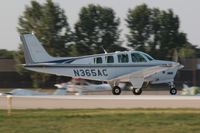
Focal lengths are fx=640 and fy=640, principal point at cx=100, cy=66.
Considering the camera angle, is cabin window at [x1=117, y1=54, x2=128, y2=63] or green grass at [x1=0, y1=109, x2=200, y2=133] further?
cabin window at [x1=117, y1=54, x2=128, y2=63]

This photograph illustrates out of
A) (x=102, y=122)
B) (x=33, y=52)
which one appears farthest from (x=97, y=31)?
(x=102, y=122)

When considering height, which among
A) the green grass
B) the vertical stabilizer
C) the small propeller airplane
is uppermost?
the vertical stabilizer

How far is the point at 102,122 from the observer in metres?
→ 19.2

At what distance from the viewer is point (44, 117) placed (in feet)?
69.3

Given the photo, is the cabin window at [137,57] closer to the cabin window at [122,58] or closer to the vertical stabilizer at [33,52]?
the cabin window at [122,58]

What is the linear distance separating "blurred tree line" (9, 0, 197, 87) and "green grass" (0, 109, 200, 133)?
55312 millimetres

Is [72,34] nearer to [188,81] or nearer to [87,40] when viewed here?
[87,40]

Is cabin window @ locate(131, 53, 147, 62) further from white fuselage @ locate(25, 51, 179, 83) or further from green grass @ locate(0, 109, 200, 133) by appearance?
green grass @ locate(0, 109, 200, 133)

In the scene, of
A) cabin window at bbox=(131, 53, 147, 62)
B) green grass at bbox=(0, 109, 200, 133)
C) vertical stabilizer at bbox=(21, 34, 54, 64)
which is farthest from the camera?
vertical stabilizer at bbox=(21, 34, 54, 64)

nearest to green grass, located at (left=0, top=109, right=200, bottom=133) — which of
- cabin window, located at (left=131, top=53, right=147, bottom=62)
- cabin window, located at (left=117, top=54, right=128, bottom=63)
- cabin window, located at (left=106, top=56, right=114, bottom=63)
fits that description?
cabin window, located at (left=106, top=56, right=114, bottom=63)

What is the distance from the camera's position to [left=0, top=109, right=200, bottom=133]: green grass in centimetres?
1723

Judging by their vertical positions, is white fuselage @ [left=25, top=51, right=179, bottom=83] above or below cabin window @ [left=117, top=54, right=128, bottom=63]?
below

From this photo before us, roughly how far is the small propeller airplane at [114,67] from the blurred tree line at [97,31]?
1478 inches

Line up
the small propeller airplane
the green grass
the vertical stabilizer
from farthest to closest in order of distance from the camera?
the vertical stabilizer → the small propeller airplane → the green grass
